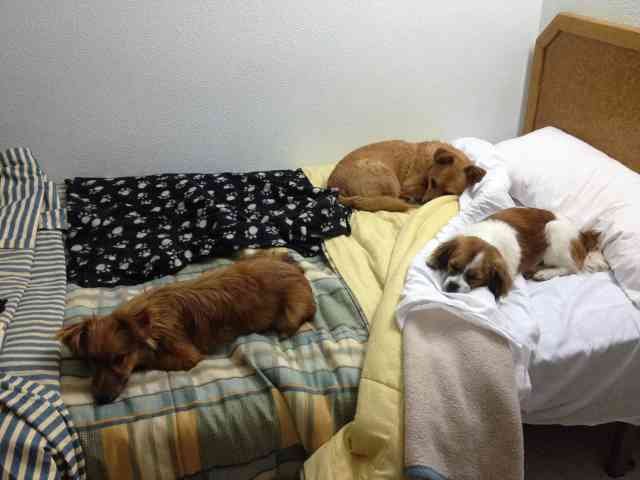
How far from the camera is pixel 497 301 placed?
1640mm

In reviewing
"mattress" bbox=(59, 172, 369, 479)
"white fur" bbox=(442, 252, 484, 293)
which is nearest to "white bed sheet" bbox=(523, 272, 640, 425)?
"white fur" bbox=(442, 252, 484, 293)

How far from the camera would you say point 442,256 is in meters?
1.73

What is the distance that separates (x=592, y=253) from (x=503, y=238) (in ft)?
1.12

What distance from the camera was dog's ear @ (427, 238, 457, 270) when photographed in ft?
5.63

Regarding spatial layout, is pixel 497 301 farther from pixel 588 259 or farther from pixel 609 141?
pixel 609 141

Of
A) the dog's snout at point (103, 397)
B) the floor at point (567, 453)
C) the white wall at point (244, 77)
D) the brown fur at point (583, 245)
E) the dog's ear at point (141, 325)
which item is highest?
the white wall at point (244, 77)

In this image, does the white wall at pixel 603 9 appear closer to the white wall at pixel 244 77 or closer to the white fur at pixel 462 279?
the white wall at pixel 244 77

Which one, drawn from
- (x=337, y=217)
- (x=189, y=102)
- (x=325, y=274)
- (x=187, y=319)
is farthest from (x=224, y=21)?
(x=187, y=319)

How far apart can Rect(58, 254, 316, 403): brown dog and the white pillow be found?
1034mm

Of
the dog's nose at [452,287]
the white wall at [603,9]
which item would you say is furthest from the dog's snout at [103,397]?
the white wall at [603,9]

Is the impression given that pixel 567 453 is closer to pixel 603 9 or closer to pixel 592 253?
pixel 592 253

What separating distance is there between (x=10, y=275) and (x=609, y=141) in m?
2.40

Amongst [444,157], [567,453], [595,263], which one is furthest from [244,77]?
[567,453]

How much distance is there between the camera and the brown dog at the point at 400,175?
2307mm
